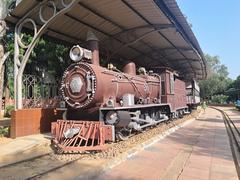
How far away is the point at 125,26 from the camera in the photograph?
1606 centimetres

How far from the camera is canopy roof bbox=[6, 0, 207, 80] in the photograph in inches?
508

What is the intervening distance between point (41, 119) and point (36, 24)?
4322 millimetres

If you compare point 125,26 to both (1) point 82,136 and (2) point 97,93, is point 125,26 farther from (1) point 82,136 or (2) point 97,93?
(1) point 82,136

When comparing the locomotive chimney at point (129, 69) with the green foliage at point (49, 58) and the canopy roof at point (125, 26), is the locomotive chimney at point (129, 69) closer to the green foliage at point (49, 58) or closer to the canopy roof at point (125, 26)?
the canopy roof at point (125, 26)

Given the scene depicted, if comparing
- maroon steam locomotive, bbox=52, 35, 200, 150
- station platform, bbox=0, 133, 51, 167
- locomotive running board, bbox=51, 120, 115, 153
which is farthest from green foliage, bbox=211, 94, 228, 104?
locomotive running board, bbox=51, 120, 115, 153

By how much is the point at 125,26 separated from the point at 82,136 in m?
8.07

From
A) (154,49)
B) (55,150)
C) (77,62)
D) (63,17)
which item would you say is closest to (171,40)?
(154,49)

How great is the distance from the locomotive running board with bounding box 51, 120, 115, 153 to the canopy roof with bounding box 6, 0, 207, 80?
5.30 m

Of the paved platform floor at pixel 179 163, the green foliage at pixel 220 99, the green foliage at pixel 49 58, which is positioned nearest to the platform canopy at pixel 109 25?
the green foliage at pixel 49 58

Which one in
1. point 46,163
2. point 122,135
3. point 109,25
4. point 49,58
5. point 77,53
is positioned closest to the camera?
point 46,163

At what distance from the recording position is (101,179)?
651 centimetres

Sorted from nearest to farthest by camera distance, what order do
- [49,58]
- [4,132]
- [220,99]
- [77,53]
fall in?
[77,53] < [4,132] < [49,58] < [220,99]

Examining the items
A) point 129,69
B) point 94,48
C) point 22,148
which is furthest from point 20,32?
point 22,148

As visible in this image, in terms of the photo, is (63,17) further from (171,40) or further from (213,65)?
(213,65)
